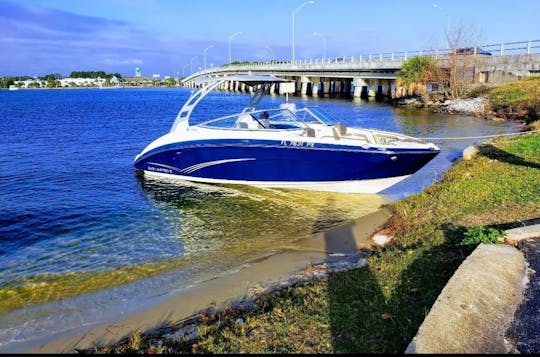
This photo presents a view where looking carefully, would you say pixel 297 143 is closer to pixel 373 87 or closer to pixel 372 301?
pixel 372 301

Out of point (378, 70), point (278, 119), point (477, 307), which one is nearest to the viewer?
point (477, 307)

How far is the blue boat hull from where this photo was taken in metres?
11.2

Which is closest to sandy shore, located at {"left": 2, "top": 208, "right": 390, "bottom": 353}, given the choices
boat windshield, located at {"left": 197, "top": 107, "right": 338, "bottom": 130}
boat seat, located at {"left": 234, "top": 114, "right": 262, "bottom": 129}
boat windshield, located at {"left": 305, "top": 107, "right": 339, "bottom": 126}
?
boat windshield, located at {"left": 305, "top": 107, "right": 339, "bottom": 126}

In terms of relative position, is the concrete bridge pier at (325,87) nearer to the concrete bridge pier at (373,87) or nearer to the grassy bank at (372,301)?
the concrete bridge pier at (373,87)

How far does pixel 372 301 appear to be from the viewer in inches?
207

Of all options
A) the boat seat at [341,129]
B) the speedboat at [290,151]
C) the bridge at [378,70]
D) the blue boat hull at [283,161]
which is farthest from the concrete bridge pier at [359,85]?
the boat seat at [341,129]

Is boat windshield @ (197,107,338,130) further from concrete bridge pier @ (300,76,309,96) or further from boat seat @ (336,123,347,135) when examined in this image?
concrete bridge pier @ (300,76,309,96)

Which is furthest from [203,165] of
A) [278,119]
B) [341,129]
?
[341,129]

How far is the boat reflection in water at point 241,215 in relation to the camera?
891 cm

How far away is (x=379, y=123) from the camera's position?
29.9 meters

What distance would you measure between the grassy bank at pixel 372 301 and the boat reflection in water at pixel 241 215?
205cm

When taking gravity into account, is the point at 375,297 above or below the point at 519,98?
below

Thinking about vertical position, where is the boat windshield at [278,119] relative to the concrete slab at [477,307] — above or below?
above

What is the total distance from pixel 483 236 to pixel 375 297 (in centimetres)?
197
